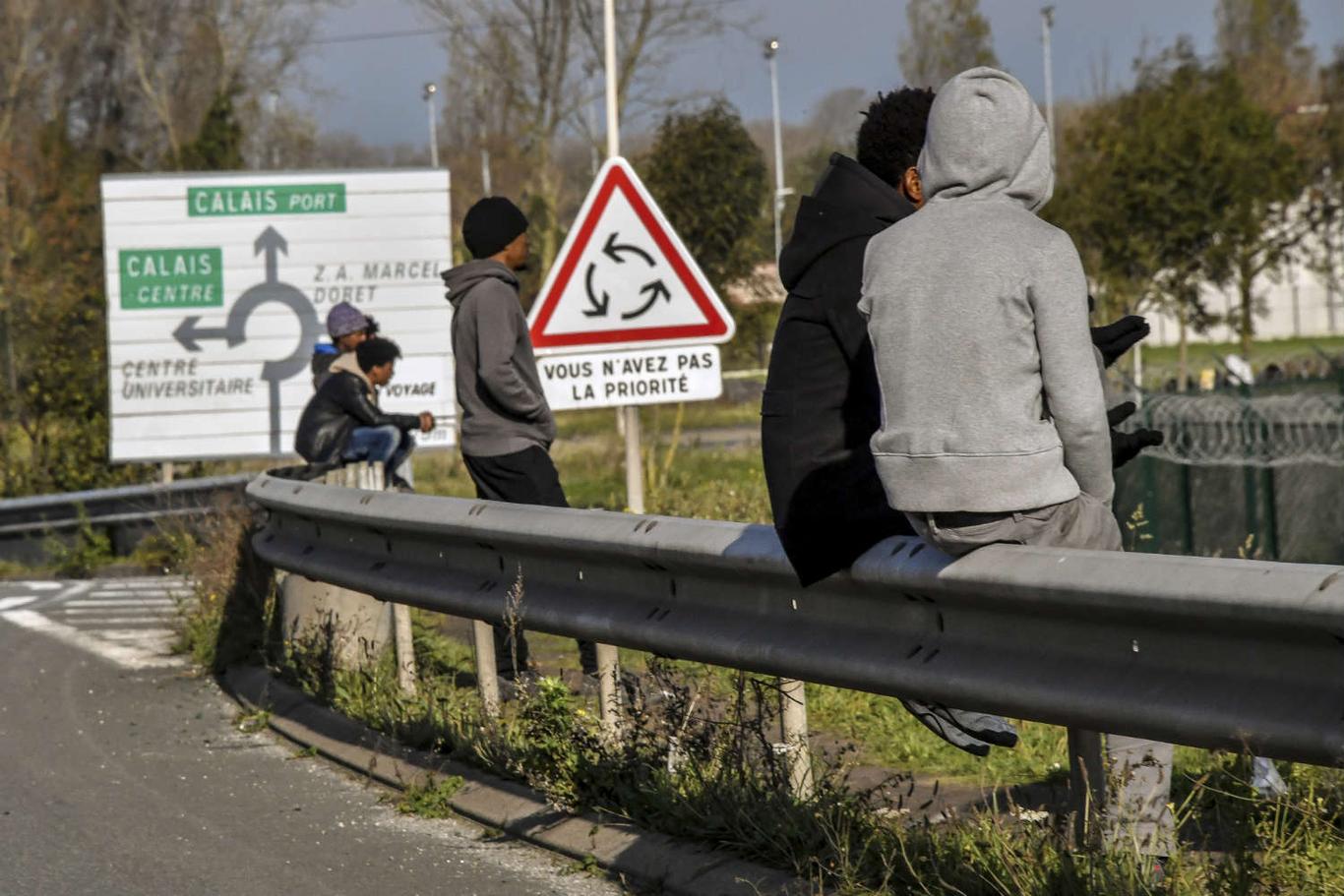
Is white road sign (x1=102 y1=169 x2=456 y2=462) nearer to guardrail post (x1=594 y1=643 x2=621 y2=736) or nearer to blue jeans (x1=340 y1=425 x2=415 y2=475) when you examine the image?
blue jeans (x1=340 y1=425 x2=415 y2=475)

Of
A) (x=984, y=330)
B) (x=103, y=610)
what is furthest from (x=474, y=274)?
(x=103, y=610)

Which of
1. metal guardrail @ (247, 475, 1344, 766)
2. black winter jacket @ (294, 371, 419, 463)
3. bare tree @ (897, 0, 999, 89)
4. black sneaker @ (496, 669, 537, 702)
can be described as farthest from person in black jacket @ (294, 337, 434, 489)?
bare tree @ (897, 0, 999, 89)

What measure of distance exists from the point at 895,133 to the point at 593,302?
423cm

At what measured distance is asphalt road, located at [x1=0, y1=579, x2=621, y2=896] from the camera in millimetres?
5578

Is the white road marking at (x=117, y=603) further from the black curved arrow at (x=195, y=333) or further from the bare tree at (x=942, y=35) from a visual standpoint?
the bare tree at (x=942, y=35)

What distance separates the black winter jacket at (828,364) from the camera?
4977 mm

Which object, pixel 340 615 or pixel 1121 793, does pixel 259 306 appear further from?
pixel 1121 793

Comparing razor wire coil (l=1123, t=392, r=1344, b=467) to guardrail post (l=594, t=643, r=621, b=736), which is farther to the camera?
razor wire coil (l=1123, t=392, r=1344, b=467)

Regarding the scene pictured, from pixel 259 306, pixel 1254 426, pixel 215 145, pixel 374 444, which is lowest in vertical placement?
pixel 1254 426

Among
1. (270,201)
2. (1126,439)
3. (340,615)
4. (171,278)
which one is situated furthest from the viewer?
(270,201)

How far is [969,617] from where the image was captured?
4.32m

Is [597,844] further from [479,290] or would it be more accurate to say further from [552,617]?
[479,290]

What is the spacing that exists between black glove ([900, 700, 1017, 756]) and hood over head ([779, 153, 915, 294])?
1.08m

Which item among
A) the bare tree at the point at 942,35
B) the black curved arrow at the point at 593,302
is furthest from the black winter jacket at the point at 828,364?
the bare tree at the point at 942,35
